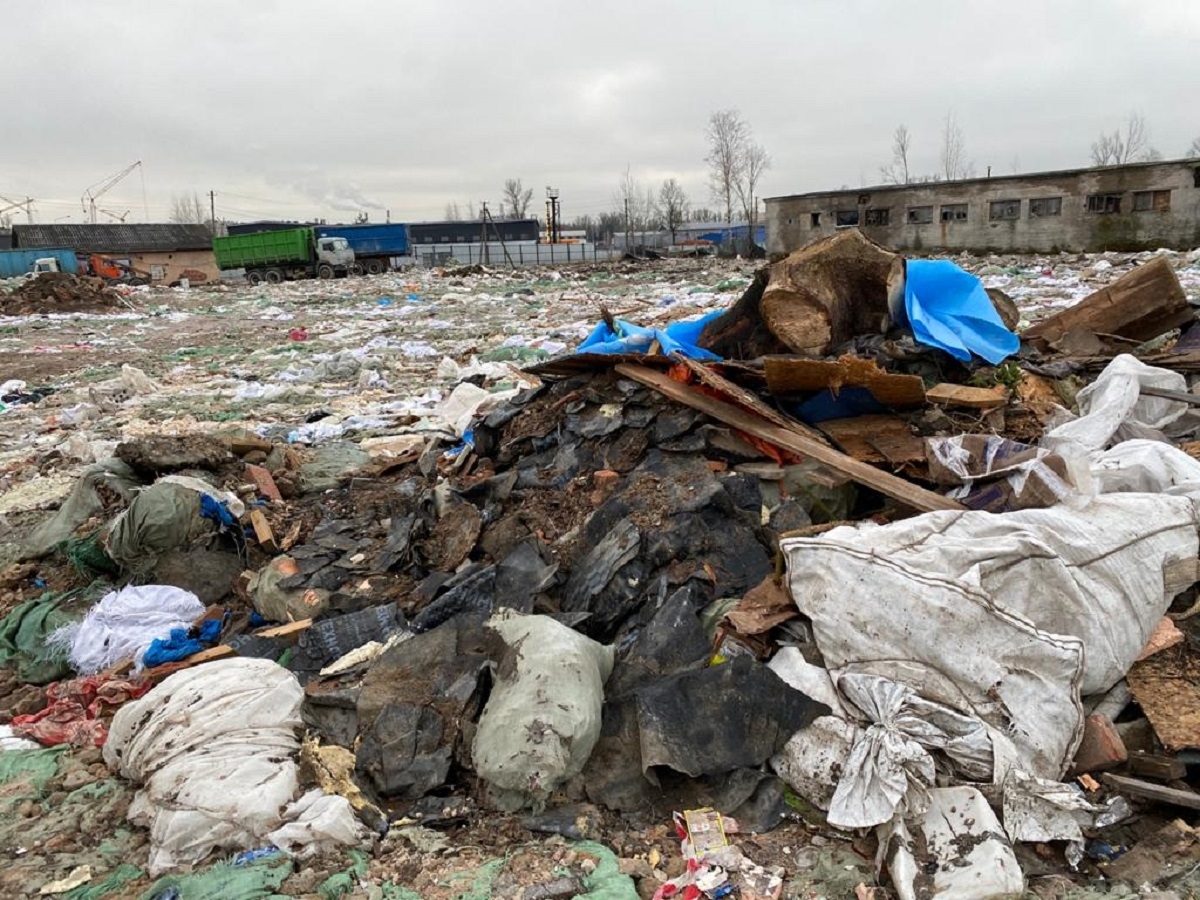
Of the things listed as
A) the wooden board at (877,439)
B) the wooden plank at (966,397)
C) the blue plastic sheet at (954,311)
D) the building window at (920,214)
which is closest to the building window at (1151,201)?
the building window at (920,214)

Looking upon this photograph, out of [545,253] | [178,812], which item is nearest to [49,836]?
[178,812]

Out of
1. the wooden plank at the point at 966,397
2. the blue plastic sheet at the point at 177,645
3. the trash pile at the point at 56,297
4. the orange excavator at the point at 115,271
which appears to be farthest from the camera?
the orange excavator at the point at 115,271

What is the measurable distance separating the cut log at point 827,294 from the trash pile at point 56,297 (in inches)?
955

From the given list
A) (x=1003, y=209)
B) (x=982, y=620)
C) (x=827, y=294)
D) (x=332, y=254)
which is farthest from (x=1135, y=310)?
(x=332, y=254)

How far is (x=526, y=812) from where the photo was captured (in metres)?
2.57

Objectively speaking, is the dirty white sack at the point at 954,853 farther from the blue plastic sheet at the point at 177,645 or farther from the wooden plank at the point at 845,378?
the blue plastic sheet at the point at 177,645

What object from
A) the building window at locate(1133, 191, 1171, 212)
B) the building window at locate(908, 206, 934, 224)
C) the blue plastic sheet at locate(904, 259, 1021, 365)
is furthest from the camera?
the building window at locate(908, 206, 934, 224)

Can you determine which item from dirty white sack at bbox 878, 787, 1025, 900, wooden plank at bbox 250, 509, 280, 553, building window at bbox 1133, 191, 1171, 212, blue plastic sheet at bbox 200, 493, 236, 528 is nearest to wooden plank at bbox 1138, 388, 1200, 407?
dirty white sack at bbox 878, 787, 1025, 900

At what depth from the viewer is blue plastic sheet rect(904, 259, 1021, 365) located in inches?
184

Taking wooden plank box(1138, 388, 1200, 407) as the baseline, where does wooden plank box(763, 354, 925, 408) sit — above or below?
above

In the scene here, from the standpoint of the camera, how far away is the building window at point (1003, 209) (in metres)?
26.2

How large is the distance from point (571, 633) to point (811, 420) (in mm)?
2072

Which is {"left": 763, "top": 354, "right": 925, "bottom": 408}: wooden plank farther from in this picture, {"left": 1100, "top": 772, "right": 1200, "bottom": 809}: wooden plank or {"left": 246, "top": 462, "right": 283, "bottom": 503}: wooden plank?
{"left": 246, "top": 462, "right": 283, "bottom": 503}: wooden plank

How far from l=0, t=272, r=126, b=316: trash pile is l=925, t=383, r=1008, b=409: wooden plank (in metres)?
25.2
